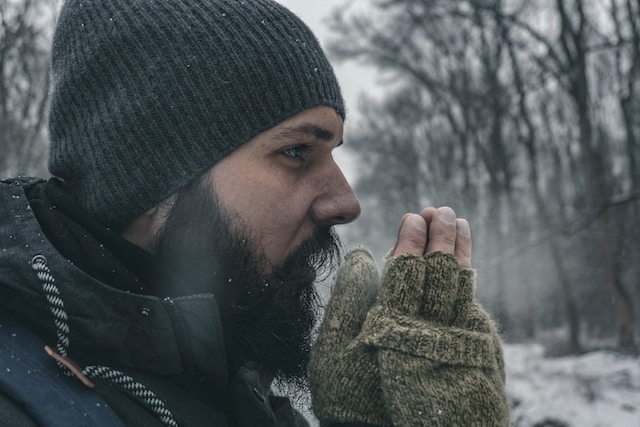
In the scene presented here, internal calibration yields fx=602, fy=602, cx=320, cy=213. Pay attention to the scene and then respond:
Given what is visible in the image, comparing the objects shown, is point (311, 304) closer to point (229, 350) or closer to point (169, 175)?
point (229, 350)

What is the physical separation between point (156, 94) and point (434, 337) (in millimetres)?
944

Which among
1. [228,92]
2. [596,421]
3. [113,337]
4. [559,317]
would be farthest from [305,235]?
[559,317]

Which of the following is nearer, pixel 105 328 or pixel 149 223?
pixel 105 328

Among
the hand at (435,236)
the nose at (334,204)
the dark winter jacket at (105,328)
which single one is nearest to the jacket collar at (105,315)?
the dark winter jacket at (105,328)

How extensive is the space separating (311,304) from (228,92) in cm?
64

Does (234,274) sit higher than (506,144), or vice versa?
(506,144)

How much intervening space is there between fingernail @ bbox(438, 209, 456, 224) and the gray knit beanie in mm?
484

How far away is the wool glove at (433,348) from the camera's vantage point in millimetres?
1369

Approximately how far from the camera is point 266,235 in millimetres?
1595

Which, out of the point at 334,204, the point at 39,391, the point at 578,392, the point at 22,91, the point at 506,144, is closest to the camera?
the point at 39,391

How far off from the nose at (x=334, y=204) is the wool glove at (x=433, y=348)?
0.21 metres

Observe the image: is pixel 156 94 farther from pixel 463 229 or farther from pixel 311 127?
pixel 463 229

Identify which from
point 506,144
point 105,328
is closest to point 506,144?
point 506,144

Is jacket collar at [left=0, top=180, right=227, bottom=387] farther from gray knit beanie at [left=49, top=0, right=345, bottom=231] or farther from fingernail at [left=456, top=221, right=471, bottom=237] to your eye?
fingernail at [left=456, top=221, right=471, bottom=237]
